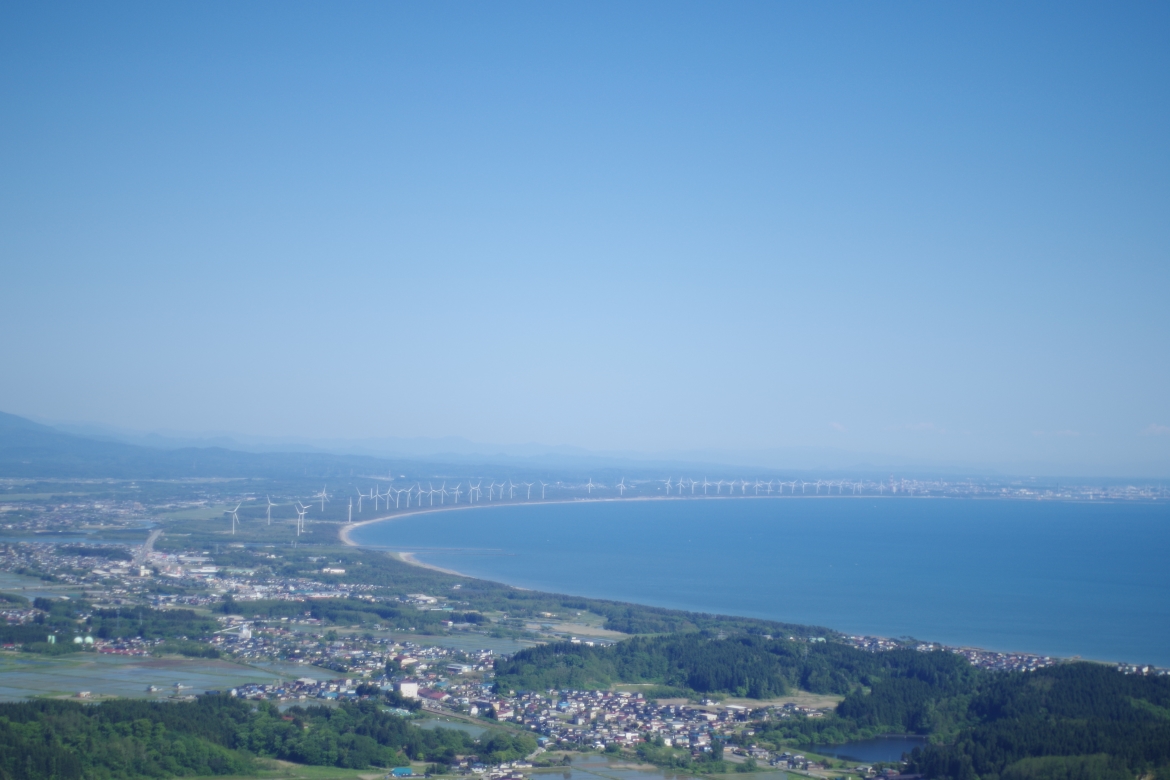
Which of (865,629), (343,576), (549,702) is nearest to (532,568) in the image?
(343,576)

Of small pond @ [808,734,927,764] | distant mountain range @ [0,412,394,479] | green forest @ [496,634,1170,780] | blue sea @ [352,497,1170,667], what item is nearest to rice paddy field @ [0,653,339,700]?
green forest @ [496,634,1170,780]

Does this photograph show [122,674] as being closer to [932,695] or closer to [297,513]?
[932,695]

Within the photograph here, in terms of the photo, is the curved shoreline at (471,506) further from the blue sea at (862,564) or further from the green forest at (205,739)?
the green forest at (205,739)

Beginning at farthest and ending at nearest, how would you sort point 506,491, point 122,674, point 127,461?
point 127,461 → point 506,491 → point 122,674

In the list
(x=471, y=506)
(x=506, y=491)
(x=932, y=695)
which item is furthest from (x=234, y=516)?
(x=506, y=491)

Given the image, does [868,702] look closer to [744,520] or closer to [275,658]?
[275,658]

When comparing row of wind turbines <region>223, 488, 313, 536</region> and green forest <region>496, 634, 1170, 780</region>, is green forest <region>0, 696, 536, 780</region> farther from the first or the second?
row of wind turbines <region>223, 488, 313, 536</region>
